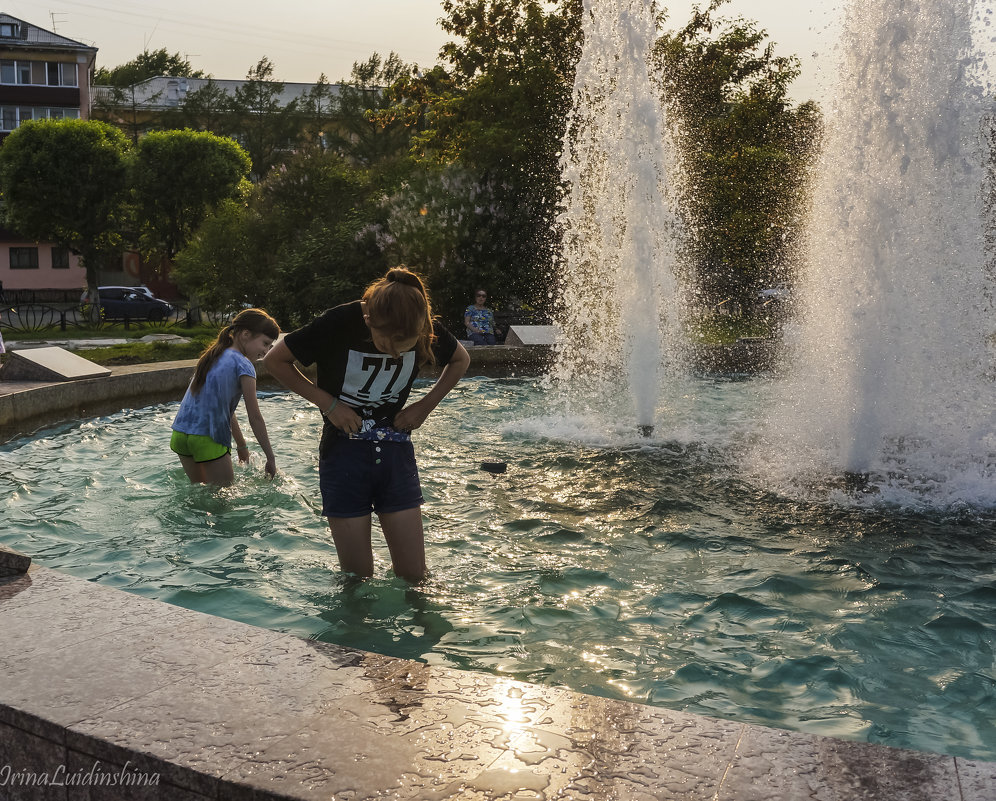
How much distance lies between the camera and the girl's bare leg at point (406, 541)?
478 centimetres

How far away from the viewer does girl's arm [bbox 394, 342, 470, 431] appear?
4566 mm

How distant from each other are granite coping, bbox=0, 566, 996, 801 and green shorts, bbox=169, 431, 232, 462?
364 cm

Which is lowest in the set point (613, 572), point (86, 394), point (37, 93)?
point (613, 572)

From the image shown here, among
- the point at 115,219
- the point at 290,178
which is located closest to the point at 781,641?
the point at 290,178

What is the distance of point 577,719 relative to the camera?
2.97 m

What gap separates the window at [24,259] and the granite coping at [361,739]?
196 feet

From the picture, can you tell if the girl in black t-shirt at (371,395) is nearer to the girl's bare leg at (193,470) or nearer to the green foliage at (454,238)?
the girl's bare leg at (193,470)

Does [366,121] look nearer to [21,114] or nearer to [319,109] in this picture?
[319,109]

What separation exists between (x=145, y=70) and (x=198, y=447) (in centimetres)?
7829

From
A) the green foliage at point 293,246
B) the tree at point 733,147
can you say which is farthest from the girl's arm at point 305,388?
the tree at point 733,147

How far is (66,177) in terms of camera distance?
4053cm

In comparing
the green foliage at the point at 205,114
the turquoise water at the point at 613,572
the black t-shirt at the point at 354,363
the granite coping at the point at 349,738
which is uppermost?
the green foliage at the point at 205,114

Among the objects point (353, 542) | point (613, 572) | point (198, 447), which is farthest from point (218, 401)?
point (613, 572)

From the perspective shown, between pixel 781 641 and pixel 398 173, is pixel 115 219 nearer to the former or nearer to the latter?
pixel 398 173
